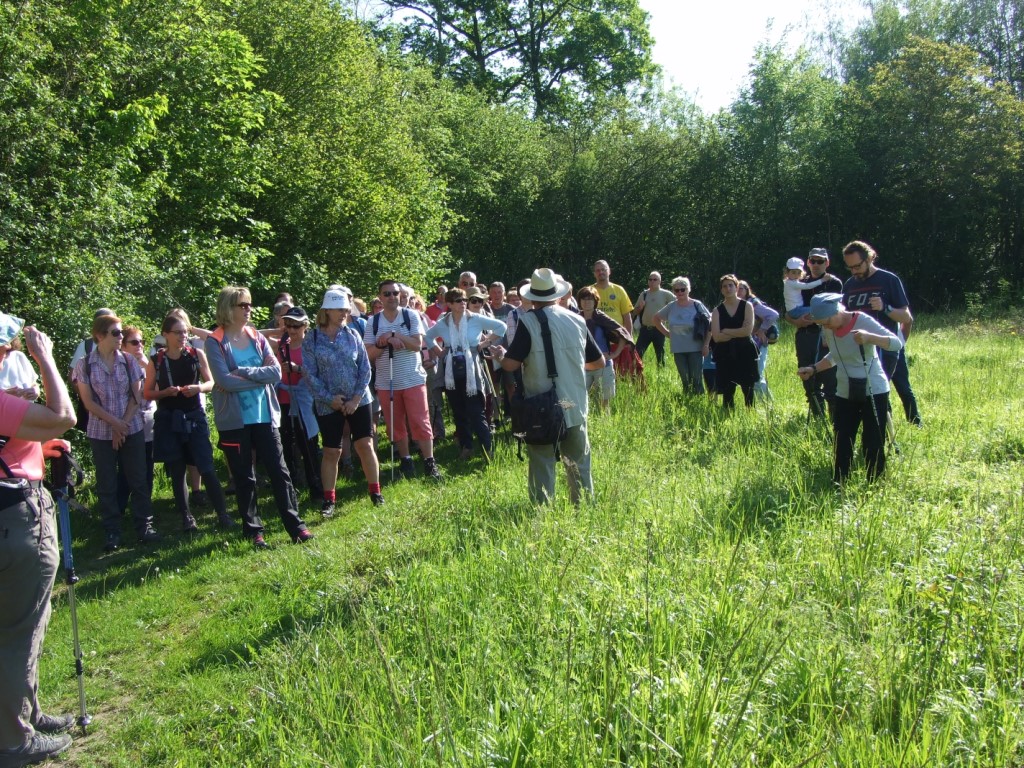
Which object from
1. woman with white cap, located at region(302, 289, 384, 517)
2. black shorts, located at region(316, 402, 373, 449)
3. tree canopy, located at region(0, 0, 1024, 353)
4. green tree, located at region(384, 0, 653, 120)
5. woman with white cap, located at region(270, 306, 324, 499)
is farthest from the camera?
green tree, located at region(384, 0, 653, 120)

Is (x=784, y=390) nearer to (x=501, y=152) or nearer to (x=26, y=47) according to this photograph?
(x=26, y=47)

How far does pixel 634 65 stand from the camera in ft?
137

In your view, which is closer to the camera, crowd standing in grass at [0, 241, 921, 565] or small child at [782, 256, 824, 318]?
crowd standing in grass at [0, 241, 921, 565]

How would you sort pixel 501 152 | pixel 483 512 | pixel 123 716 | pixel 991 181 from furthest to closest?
pixel 501 152, pixel 991 181, pixel 483 512, pixel 123 716

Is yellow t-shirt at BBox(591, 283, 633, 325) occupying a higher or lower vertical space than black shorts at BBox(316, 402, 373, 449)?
higher

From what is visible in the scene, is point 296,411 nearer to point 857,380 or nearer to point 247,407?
point 247,407

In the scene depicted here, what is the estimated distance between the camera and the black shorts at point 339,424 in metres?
7.41

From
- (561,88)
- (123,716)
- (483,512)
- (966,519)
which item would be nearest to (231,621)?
(123,716)

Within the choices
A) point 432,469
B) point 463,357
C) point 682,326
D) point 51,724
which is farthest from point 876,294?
point 51,724

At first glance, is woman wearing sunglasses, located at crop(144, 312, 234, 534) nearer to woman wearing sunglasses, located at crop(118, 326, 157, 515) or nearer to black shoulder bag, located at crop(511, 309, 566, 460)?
woman wearing sunglasses, located at crop(118, 326, 157, 515)

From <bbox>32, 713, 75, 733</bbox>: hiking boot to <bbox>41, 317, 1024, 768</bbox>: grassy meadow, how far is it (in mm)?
130

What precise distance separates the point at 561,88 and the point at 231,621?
40.6 m

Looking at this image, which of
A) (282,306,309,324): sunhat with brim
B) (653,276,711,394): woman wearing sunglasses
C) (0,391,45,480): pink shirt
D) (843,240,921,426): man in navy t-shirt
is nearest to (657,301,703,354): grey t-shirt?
(653,276,711,394): woman wearing sunglasses

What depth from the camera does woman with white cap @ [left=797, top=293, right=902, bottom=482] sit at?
586cm
